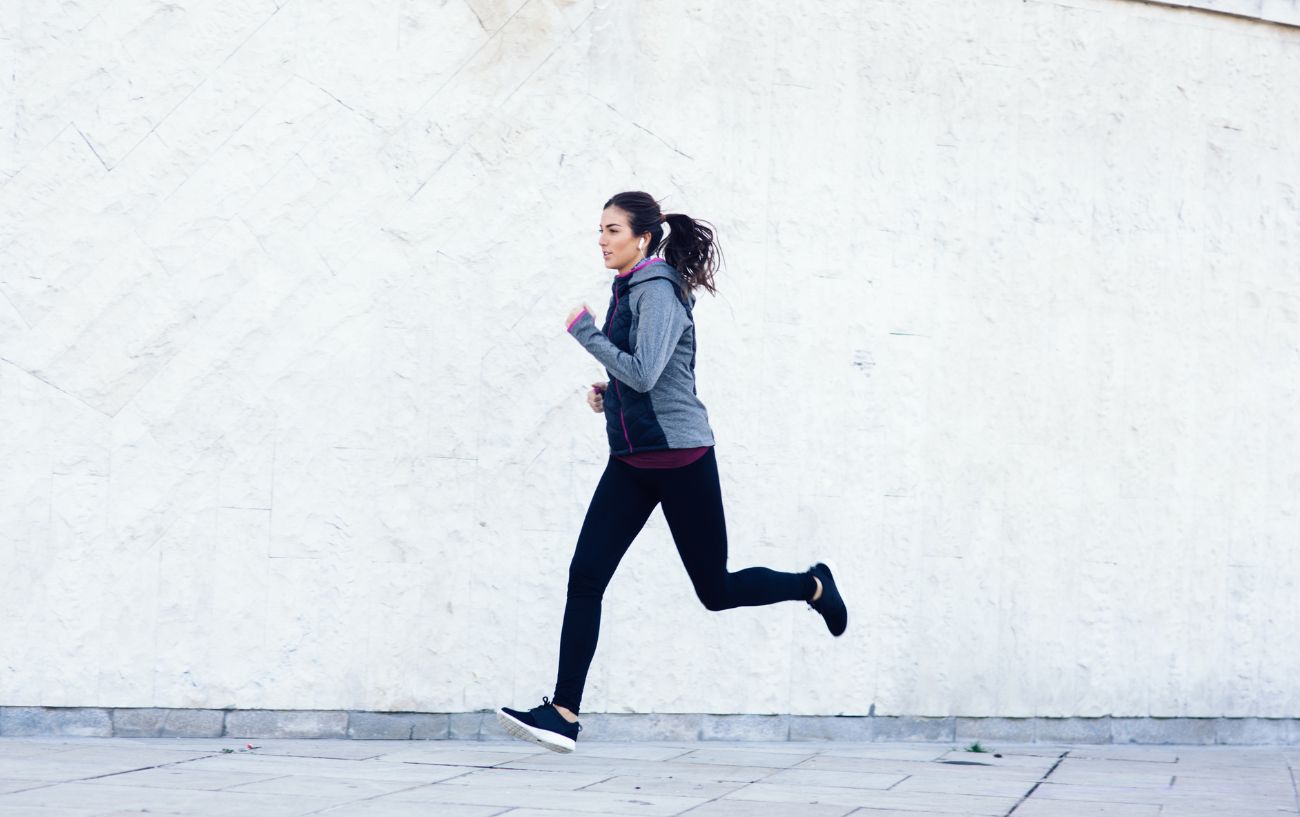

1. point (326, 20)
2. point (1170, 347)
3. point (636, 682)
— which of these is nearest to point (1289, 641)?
point (1170, 347)

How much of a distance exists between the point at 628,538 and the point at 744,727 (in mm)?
1619

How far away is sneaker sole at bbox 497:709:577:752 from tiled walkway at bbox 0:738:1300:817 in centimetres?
13

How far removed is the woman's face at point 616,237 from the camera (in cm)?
528

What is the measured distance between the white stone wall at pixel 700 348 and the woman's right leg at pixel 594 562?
3.71 feet

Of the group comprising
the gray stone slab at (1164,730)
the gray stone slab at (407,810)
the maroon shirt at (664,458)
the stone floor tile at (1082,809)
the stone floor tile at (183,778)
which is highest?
the maroon shirt at (664,458)

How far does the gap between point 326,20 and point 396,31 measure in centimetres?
29

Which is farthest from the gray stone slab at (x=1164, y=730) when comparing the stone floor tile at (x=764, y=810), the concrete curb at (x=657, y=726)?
the stone floor tile at (x=764, y=810)

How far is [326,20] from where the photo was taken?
242 inches

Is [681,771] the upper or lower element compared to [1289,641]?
lower

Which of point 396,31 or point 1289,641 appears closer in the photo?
point 396,31

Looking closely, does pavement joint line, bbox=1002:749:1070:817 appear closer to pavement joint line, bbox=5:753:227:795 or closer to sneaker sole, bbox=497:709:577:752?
sneaker sole, bbox=497:709:577:752

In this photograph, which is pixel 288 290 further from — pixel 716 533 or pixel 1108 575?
pixel 1108 575

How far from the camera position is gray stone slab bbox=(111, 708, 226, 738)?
5.93 metres

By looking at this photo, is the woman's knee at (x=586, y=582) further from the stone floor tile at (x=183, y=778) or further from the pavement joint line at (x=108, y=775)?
the pavement joint line at (x=108, y=775)
